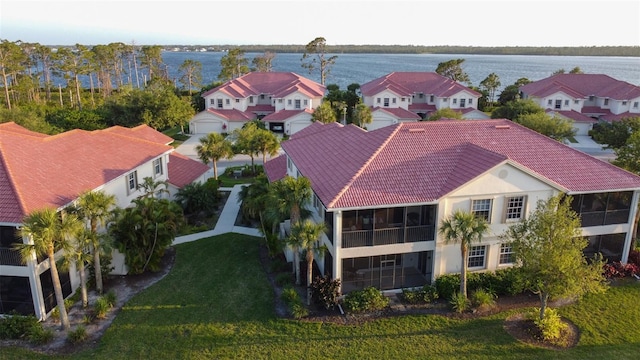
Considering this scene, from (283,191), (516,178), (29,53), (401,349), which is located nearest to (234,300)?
(283,191)

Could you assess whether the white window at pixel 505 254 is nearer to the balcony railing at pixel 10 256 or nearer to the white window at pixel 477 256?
the white window at pixel 477 256

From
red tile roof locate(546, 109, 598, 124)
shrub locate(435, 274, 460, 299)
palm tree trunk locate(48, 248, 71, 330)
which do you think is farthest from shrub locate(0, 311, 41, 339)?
red tile roof locate(546, 109, 598, 124)

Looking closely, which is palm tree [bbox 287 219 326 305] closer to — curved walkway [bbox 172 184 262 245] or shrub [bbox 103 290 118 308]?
shrub [bbox 103 290 118 308]

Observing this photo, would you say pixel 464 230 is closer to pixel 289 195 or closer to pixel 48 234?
pixel 289 195

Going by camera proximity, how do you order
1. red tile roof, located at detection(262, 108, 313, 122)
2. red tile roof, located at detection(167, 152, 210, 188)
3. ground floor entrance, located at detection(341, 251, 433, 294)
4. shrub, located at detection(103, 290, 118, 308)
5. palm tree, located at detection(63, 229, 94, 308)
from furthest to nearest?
red tile roof, located at detection(262, 108, 313, 122)
red tile roof, located at detection(167, 152, 210, 188)
ground floor entrance, located at detection(341, 251, 433, 294)
shrub, located at detection(103, 290, 118, 308)
palm tree, located at detection(63, 229, 94, 308)

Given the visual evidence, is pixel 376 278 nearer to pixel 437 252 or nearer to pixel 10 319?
pixel 437 252
